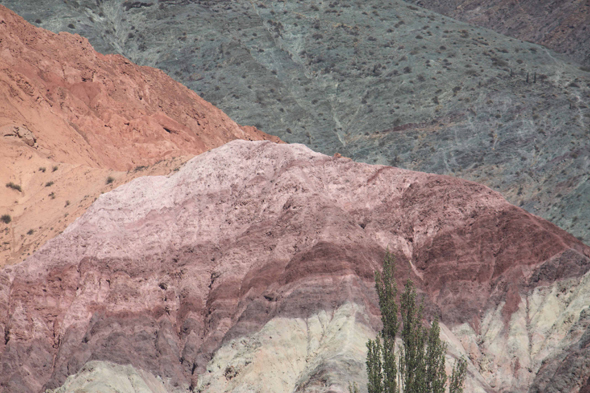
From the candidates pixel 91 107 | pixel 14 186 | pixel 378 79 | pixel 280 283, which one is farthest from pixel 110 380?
pixel 378 79

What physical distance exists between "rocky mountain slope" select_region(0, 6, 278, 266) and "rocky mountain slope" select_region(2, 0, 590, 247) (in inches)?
699

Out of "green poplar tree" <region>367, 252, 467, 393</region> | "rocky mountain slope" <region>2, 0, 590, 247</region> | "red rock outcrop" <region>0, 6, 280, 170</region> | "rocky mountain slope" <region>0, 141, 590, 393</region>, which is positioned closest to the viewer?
"green poplar tree" <region>367, 252, 467, 393</region>

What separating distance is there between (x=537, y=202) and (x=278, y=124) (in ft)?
107

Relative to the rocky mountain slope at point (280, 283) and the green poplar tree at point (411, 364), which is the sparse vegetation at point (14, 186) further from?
the green poplar tree at point (411, 364)

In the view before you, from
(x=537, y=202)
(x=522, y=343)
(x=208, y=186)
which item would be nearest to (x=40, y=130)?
(x=208, y=186)

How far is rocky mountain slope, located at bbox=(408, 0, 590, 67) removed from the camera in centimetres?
13350

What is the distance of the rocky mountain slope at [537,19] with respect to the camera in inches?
5256

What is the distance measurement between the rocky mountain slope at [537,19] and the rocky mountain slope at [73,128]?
7479cm

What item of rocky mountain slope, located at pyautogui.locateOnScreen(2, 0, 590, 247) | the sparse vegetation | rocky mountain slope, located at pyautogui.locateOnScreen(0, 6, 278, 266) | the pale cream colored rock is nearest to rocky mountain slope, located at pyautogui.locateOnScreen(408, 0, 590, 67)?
rocky mountain slope, located at pyautogui.locateOnScreen(2, 0, 590, 247)

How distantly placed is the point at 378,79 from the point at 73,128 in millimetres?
49582

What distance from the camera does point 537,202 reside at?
2837 inches

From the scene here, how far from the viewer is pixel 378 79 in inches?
3962

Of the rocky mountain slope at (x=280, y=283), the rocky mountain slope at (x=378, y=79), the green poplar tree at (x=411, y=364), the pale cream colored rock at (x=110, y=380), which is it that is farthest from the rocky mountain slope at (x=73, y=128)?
the green poplar tree at (x=411, y=364)

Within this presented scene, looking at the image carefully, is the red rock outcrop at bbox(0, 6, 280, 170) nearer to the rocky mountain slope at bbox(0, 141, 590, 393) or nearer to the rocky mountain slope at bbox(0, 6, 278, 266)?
the rocky mountain slope at bbox(0, 6, 278, 266)
